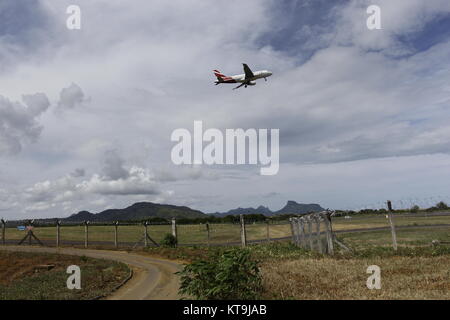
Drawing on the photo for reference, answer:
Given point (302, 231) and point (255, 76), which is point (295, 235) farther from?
point (255, 76)

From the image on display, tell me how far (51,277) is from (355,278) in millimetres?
15018

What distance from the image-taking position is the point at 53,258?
26.1 metres

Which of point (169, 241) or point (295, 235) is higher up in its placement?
point (295, 235)

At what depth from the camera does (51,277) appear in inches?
773

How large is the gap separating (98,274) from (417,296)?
15.0m

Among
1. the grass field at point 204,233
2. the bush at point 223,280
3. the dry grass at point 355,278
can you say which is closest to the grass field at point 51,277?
the bush at point 223,280

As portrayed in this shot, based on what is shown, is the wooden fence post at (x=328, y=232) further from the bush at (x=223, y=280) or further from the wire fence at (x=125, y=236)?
the wire fence at (x=125, y=236)

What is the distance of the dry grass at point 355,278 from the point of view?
11648 mm

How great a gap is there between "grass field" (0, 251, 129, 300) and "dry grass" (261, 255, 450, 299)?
282 inches

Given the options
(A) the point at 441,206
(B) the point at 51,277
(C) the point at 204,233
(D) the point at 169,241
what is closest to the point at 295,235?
(D) the point at 169,241

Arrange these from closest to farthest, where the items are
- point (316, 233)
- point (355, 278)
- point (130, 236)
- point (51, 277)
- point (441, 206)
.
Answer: point (355, 278), point (51, 277), point (316, 233), point (130, 236), point (441, 206)
